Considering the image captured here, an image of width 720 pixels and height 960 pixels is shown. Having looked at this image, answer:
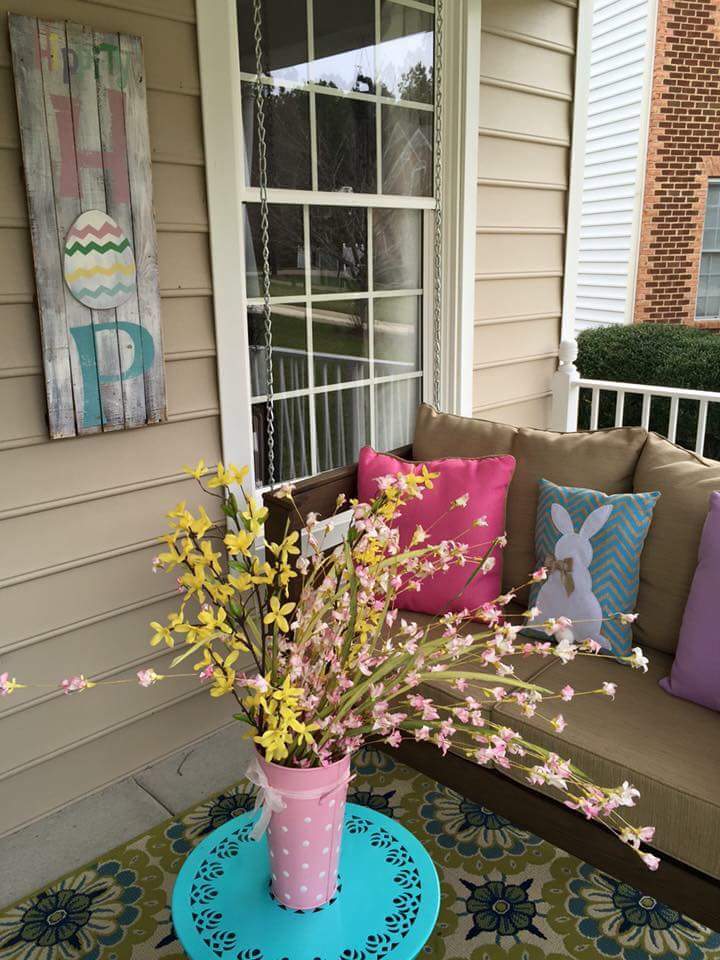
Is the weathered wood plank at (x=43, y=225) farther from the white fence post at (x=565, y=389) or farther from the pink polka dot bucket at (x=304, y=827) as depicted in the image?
the white fence post at (x=565, y=389)

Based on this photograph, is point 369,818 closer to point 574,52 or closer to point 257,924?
point 257,924

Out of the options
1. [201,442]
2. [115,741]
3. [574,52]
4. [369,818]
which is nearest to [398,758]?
[369,818]

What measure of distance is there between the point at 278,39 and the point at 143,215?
2.67ft

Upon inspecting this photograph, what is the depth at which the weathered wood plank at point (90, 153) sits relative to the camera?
6.57ft

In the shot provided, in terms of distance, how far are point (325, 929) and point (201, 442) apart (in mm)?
1541

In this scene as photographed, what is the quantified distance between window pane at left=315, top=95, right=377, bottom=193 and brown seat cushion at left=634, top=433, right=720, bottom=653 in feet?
4.81

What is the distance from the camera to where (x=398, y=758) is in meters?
2.31

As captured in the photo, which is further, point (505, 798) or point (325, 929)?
point (505, 798)

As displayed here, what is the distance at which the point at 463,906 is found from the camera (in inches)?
76.5

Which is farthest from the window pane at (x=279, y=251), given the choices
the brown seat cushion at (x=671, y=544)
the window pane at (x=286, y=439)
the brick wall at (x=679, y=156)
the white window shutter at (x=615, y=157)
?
the brick wall at (x=679, y=156)

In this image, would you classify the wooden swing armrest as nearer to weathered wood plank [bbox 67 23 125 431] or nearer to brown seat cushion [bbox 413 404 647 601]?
brown seat cushion [bbox 413 404 647 601]

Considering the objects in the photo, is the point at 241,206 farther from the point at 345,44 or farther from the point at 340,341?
the point at 345,44

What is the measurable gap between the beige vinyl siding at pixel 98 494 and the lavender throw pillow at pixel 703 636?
1.45 metres

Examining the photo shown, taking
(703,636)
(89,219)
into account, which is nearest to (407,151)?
(89,219)
